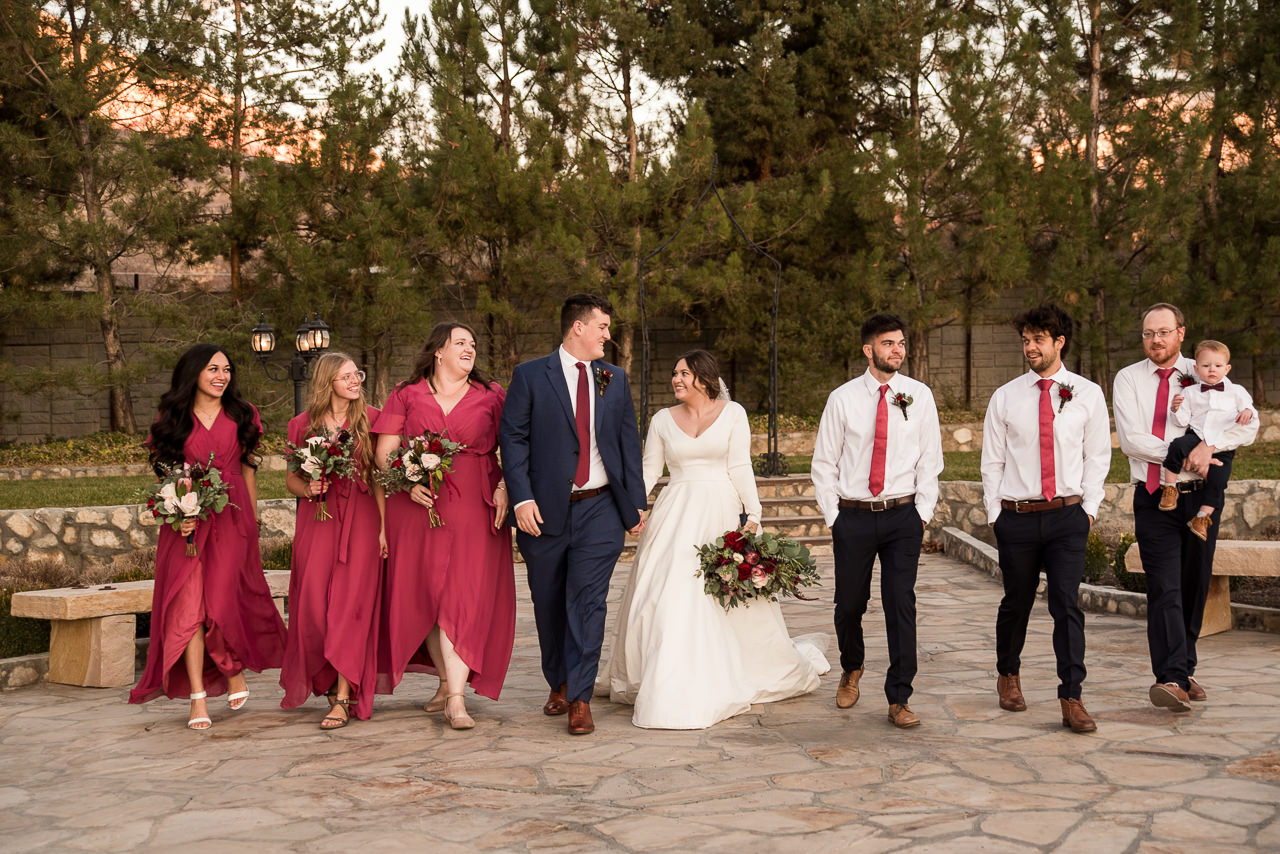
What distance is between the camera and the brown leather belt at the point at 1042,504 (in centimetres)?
575

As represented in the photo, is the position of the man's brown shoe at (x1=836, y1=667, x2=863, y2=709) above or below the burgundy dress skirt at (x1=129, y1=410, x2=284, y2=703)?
below

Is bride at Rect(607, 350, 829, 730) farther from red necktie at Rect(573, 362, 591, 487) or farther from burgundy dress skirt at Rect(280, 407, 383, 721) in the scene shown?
burgundy dress skirt at Rect(280, 407, 383, 721)

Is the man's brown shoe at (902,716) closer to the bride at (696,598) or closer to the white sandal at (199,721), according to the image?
the bride at (696,598)

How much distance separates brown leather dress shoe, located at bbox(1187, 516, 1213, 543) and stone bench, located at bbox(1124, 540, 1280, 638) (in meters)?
1.44

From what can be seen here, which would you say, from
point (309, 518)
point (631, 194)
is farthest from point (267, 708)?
point (631, 194)

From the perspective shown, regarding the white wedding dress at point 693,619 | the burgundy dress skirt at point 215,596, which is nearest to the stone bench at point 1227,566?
the white wedding dress at point 693,619

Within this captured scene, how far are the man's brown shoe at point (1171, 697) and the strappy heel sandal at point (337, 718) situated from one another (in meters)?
4.02

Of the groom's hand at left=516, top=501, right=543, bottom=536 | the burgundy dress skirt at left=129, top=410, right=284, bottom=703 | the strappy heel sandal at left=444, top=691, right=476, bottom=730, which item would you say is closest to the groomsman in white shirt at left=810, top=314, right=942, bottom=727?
the groom's hand at left=516, top=501, right=543, bottom=536

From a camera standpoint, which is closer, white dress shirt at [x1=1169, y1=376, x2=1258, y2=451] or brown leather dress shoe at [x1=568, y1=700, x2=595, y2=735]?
brown leather dress shoe at [x1=568, y1=700, x2=595, y2=735]

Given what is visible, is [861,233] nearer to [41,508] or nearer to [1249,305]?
[1249,305]

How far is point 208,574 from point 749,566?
2.83 metres

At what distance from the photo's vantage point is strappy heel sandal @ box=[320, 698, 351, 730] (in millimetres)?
6012

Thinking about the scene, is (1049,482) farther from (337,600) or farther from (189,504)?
(189,504)

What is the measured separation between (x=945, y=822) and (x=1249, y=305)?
20.1 meters
